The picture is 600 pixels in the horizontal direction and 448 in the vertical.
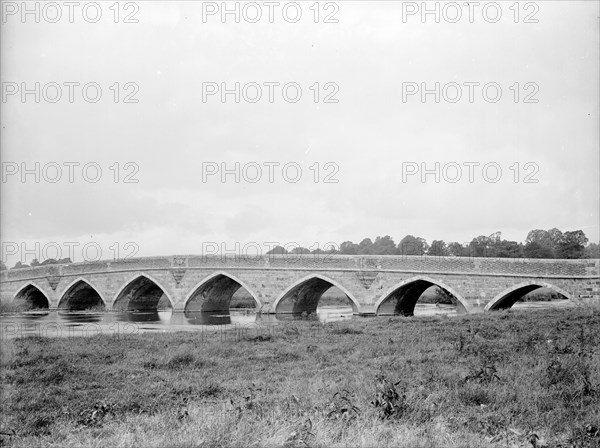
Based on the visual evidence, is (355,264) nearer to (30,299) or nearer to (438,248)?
(30,299)

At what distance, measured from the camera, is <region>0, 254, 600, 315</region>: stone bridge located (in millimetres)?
23281

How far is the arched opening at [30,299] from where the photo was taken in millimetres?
42844

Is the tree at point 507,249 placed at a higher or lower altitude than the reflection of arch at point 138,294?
higher

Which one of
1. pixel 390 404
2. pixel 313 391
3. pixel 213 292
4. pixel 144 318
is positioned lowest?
Result: pixel 144 318

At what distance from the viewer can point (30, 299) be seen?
45688 mm

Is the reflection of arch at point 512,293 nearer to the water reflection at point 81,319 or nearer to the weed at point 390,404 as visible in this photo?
the weed at point 390,404

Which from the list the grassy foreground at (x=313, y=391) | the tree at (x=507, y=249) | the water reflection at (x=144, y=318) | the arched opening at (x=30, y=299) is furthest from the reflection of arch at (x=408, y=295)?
the tree at (x=507, y=249)

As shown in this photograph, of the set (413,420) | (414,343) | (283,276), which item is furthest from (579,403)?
(283,276)

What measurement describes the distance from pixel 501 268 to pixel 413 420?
19921mm

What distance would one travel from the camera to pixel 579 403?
6.35 m

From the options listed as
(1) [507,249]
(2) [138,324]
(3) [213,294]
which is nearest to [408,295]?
(3) [213,294]

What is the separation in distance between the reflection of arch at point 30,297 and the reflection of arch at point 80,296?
9.30ft

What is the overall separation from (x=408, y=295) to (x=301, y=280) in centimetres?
582

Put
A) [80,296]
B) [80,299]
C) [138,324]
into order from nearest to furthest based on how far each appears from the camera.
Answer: [138,324] < [80,296] < [80,299]
